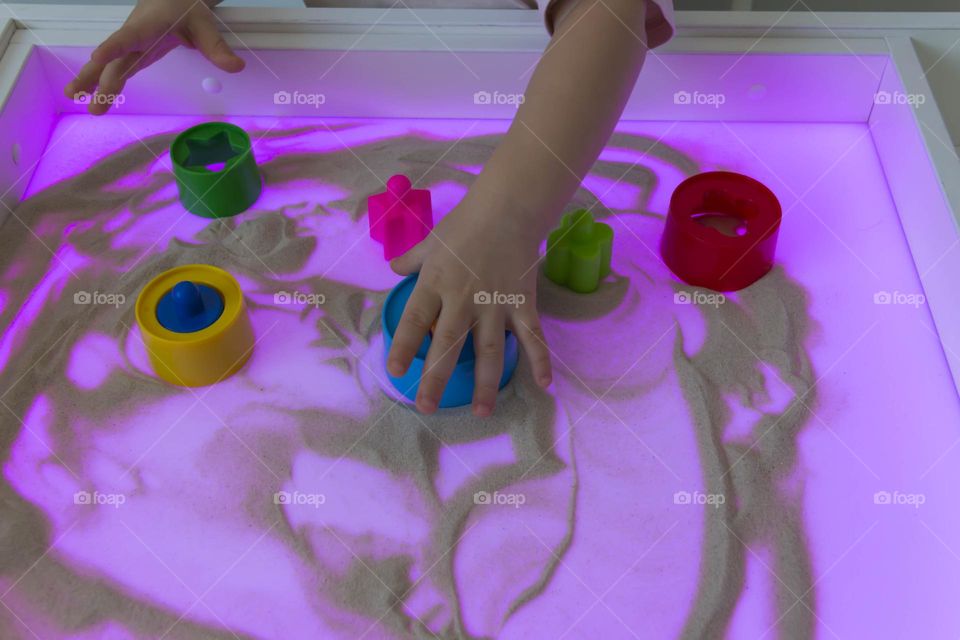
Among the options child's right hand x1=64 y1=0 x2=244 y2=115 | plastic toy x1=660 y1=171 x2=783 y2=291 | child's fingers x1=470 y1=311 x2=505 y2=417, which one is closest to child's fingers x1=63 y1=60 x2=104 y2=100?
child's right hand x1=64 y1=0 x2=244 y2=115

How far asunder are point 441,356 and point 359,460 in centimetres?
12

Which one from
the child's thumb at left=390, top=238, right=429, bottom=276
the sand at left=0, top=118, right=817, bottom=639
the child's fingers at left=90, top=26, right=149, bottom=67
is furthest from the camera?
the child's fingers at left=90, top=26, right=149, bottom=67

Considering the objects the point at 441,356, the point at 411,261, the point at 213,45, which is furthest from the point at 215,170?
the point at 441,356

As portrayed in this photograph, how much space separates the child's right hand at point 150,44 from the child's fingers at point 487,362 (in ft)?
1.44

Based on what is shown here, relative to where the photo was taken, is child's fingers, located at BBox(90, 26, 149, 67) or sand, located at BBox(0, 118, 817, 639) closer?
sand, located at BBox(0, 118, 817, 639)

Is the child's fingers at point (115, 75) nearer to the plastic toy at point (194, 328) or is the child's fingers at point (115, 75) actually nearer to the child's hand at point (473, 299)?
the plastic toy at point (194, 328)

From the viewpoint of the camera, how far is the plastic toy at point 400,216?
92cm

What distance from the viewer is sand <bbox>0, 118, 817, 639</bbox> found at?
712 millimetres

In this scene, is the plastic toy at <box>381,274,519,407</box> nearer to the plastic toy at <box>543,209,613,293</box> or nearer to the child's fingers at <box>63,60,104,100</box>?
A: the plastic toy at <box>543,209,613,293</box>

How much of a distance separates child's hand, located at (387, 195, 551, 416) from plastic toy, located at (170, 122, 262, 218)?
0.74 feet

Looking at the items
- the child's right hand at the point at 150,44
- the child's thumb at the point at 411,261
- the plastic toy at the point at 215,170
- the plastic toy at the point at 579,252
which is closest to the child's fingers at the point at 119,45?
the child's right hand at the point at 150,44

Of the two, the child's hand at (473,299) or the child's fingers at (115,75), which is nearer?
the child's hand at (473,299)

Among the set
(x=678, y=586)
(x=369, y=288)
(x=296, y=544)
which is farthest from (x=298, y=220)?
(x=678, y=586)

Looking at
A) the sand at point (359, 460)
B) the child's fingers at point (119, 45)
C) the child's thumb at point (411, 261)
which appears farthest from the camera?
the child's fingers at point (119, 45)
